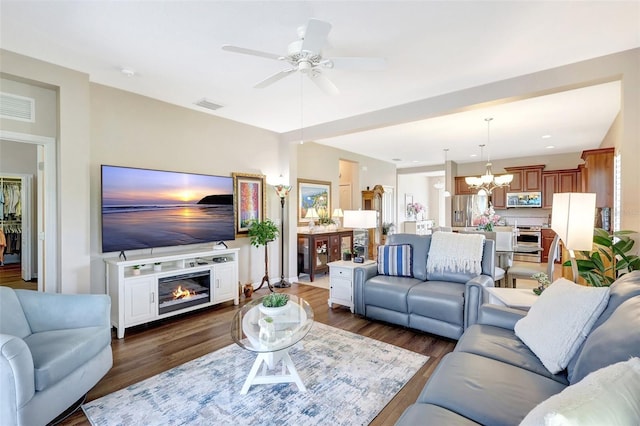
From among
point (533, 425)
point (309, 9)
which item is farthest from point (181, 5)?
point (533, 425)

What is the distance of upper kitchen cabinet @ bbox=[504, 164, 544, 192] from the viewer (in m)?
7.64

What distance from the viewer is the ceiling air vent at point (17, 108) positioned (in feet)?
9.22

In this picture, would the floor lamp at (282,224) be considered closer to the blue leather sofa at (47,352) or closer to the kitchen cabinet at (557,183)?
the blue leather sofa at (47,352)

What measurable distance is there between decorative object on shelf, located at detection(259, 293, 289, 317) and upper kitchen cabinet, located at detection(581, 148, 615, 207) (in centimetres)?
523

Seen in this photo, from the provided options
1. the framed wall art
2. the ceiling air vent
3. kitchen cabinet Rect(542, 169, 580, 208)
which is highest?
the ceiling air vent

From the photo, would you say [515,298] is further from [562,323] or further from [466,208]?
[466,208]

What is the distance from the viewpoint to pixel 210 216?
14.2 ft

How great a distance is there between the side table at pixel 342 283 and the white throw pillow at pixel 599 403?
9.92 ft

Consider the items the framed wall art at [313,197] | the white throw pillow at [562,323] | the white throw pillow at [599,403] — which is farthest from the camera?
the framed wall art at [313,197]

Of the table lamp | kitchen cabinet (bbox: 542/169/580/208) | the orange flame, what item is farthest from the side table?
kitchen cabinet (bbox: 542/169/580/208)

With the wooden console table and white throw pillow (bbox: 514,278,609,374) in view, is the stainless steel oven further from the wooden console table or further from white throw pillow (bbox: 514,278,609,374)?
white throw pillow (bbox: 514,278,609,374)

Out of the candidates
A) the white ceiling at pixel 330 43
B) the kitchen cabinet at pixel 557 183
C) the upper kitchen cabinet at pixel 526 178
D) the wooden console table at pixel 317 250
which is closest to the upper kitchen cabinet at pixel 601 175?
the white ceiling at pixel 330 43

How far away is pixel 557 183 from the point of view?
24.3 ft

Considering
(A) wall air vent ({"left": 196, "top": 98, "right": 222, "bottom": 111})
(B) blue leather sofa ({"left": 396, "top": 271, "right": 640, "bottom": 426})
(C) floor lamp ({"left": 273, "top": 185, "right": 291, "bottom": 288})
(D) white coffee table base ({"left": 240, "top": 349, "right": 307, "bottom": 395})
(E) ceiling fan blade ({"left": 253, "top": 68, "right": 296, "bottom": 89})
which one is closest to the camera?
(B) blue leather sofa ({"left": 396, "top": 271, "right": 640, "bottom": 426})
